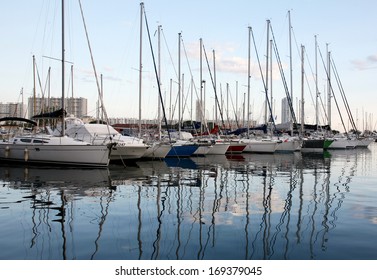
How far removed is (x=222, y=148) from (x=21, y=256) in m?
34.7

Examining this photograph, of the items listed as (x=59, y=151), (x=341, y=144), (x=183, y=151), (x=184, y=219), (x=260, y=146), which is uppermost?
(x=59, y=151)

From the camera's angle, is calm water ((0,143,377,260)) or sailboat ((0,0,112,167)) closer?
calm water ((0,143,377,260))

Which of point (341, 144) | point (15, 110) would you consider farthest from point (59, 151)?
point (341, 144)

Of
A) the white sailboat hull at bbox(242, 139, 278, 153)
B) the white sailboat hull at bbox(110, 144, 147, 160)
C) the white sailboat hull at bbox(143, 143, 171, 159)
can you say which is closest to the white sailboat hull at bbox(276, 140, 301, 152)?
the white sailboat hull at bbox(242, 139, 278, 153)

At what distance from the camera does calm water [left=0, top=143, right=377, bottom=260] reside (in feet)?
26.5

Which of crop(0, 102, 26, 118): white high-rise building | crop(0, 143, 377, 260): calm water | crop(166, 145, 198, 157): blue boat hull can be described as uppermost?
crop(0, 102, 26, 118): white high-rise building

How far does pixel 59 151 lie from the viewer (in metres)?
25.5

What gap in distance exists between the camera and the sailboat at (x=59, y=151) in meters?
25.2

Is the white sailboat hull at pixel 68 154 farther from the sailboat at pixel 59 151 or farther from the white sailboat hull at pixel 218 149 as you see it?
the white sailboat hull at pixel 218 149

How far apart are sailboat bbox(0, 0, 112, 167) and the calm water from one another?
5663 millimetres

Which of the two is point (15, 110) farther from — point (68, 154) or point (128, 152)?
point (68, 154)

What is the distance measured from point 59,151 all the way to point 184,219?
16627 millimetres

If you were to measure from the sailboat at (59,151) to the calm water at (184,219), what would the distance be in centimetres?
566

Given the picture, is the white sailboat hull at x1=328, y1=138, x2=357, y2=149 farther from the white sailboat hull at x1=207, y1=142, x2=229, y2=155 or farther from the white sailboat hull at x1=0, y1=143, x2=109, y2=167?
the white sailboat hull at x1=0, y1=143, x2=109, y2=167
